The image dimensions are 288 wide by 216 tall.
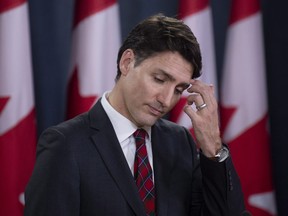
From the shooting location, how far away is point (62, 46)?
72.0 inches

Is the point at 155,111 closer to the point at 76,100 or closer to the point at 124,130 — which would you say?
the point at 124,130

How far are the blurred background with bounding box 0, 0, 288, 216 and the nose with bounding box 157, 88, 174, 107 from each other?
68 centimetres

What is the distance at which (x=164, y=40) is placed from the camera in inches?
44.1

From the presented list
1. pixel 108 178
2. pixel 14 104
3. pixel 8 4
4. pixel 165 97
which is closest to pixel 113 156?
pixel 108 178

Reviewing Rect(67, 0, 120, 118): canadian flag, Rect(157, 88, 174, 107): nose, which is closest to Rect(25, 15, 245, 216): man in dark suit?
Rect(157, 88, 174, 107): nose

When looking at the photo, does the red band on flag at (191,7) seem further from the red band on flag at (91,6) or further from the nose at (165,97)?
the nose at (165,97)

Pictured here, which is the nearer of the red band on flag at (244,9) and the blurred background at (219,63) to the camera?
the blurred background at (219,63)

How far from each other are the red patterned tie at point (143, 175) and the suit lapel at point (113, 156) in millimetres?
28

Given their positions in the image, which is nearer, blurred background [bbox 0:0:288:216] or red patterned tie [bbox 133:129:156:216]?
red patterned tie [bbox 133:129:156:216]

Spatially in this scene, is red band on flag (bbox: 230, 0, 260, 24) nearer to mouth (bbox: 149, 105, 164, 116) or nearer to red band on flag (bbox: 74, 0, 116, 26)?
red band on flag (bbox: 74, 0, 116, 26)

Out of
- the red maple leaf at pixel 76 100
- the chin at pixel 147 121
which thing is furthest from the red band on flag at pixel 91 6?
the chin at pixel 147 121

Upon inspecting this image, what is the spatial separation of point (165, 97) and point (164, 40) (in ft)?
0.36

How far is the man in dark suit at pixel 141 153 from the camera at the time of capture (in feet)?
3.44

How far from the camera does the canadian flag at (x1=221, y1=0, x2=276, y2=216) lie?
188 centimetres
